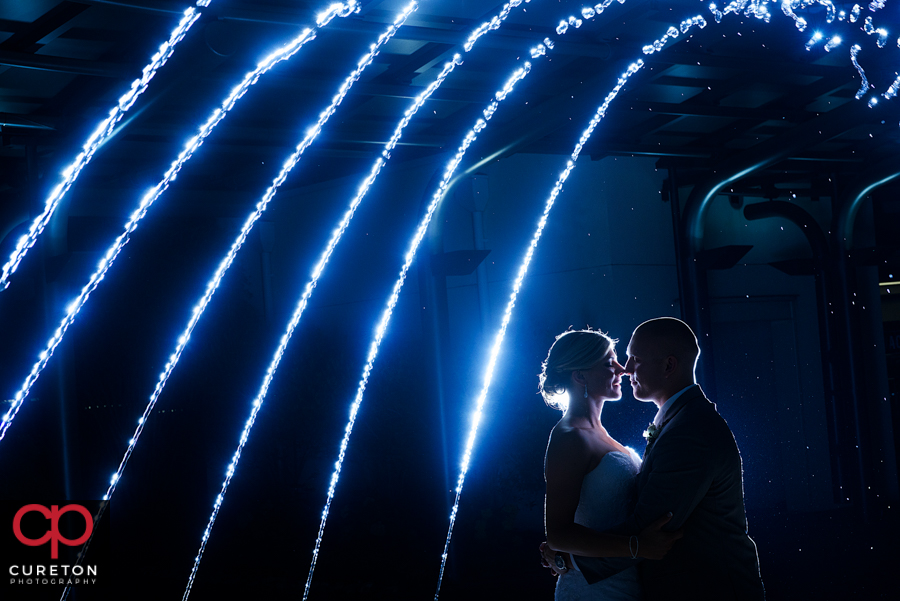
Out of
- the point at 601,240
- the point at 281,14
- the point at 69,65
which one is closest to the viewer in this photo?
the point at 281,14

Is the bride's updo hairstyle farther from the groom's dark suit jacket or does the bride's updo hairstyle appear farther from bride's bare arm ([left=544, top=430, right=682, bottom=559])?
the groom's dark suit jacket

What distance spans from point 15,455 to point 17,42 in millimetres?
4927

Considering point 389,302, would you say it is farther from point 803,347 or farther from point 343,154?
point 803,347

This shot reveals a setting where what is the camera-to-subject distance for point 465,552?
9.00 m

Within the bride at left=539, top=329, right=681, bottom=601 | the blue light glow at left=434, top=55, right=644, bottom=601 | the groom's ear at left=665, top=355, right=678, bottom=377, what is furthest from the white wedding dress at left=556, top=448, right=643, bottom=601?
the blue light glow at left=434, top=55, right=644, bottom=601

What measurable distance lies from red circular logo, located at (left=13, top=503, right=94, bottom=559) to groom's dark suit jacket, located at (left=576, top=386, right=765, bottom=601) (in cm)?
514

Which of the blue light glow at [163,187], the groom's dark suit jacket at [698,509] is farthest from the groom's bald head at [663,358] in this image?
the blue light glow at [163,187]

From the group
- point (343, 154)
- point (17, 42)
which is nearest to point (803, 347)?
point (343, 154)

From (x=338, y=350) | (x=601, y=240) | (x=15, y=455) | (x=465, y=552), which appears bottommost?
(x=465, y=552)

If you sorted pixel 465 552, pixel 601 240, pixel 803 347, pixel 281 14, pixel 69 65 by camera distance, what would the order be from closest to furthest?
pixel 281 14
pixel 69 65
pixel 465 552
pixel 601 240
pixel 803 347

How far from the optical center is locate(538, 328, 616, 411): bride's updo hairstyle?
12.3 feet

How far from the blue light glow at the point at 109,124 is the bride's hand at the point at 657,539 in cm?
420

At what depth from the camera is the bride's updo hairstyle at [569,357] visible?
148 inches

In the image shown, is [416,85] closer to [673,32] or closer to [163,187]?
[673,32]
